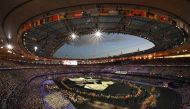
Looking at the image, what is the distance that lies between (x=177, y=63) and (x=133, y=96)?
1040cm

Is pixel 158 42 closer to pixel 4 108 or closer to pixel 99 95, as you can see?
pixel 99 95

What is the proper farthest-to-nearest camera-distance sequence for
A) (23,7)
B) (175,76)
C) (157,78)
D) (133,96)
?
1. (157,78)
2. (175,76)
3. (133,96)
4. (23,7)

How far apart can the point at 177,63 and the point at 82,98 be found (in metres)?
14.4

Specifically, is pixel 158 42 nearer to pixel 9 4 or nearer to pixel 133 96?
pixel 133 96

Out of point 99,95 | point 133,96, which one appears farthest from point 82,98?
point 133,96

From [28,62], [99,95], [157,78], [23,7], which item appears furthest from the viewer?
[28,62]

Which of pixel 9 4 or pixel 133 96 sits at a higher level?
pixel 9 4

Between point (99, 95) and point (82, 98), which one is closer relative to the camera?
point (82, 98)

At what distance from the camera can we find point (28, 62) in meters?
43.7

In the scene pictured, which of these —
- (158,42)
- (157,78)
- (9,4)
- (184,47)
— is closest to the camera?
(9,4)

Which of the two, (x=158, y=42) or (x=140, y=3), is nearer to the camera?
(x=140, y=3)

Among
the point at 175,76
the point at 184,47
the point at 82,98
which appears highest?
the point at 184,47

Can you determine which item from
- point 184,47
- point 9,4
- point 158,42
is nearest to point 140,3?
point 9,4

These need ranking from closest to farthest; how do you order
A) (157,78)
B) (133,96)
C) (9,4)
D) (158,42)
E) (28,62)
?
(9,4), (133,96), (157,78), (158,42), (28,62)
